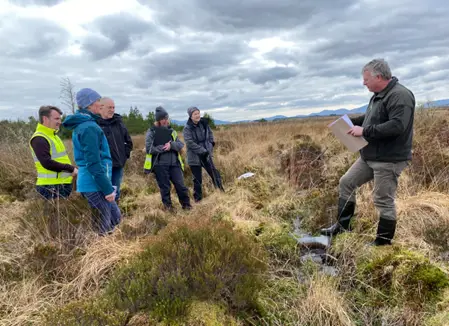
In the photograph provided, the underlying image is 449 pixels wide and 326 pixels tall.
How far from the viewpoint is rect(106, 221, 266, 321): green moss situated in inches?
85.7

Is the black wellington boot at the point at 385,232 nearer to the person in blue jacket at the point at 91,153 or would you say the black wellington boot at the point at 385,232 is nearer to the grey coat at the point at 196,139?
the person in blue jacket at the point at 91,153

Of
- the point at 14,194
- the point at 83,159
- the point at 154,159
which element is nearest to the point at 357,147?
the point at 83,159

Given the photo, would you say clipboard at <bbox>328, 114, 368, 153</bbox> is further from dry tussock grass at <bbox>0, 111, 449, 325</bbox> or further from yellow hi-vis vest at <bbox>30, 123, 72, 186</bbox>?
yellow hi-vis vest at <bbox>30, 123, 72, 186</bbox>

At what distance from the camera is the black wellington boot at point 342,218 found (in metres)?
3.69

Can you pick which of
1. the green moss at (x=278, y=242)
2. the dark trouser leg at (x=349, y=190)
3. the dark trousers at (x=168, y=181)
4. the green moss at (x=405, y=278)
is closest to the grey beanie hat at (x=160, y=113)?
the dark trousers at (x=168, y=181)

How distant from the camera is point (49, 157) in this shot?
12.4 ft

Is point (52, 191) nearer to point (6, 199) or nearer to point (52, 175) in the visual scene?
point (52, 175)

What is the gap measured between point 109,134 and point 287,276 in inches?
120

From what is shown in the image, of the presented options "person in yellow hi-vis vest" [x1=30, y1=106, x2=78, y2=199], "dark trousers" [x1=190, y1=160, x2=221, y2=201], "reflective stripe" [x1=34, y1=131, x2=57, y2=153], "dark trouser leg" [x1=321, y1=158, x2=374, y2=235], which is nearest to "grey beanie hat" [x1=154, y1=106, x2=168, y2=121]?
"dark trousers" [x1=190, y1=160, x2=221, y2=201]

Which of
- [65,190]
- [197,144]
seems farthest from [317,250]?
[65,190]

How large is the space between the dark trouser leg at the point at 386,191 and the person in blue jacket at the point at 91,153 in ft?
8.95

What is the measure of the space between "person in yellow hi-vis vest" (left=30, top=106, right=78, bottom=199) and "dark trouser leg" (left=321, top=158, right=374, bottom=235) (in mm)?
3374

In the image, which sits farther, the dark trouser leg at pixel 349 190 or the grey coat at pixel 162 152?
the grey coat at pixel 162 152

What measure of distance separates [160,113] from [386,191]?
353cm
